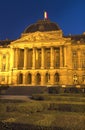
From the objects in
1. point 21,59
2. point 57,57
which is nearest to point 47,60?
point 57,57

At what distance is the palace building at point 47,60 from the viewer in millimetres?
54188

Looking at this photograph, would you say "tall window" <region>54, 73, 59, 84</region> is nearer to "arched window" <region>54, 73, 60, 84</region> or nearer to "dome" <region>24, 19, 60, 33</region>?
"arched window" <region>54, 73, 60, 84</region>

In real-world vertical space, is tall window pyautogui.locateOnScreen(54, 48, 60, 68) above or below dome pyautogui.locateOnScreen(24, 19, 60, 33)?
below

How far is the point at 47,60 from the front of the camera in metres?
57.6

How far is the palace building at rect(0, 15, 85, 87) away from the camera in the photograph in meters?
54.2

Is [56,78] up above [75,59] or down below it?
below

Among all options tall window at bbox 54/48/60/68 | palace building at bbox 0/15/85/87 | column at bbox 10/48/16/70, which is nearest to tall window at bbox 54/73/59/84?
palace building at bbox 0/15/85/87

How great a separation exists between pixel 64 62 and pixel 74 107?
43072mm

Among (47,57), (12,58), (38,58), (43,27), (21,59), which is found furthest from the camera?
(43,27)

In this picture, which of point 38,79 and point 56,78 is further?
point 38,79

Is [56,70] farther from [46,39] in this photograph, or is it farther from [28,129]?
[28,129]

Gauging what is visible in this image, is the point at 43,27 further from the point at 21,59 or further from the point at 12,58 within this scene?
the point at 12,58

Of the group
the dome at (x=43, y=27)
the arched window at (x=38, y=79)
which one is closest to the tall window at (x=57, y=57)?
the arched window at (x=38, y=79)

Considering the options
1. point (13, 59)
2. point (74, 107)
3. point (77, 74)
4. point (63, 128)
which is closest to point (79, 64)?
point (77, 74)
